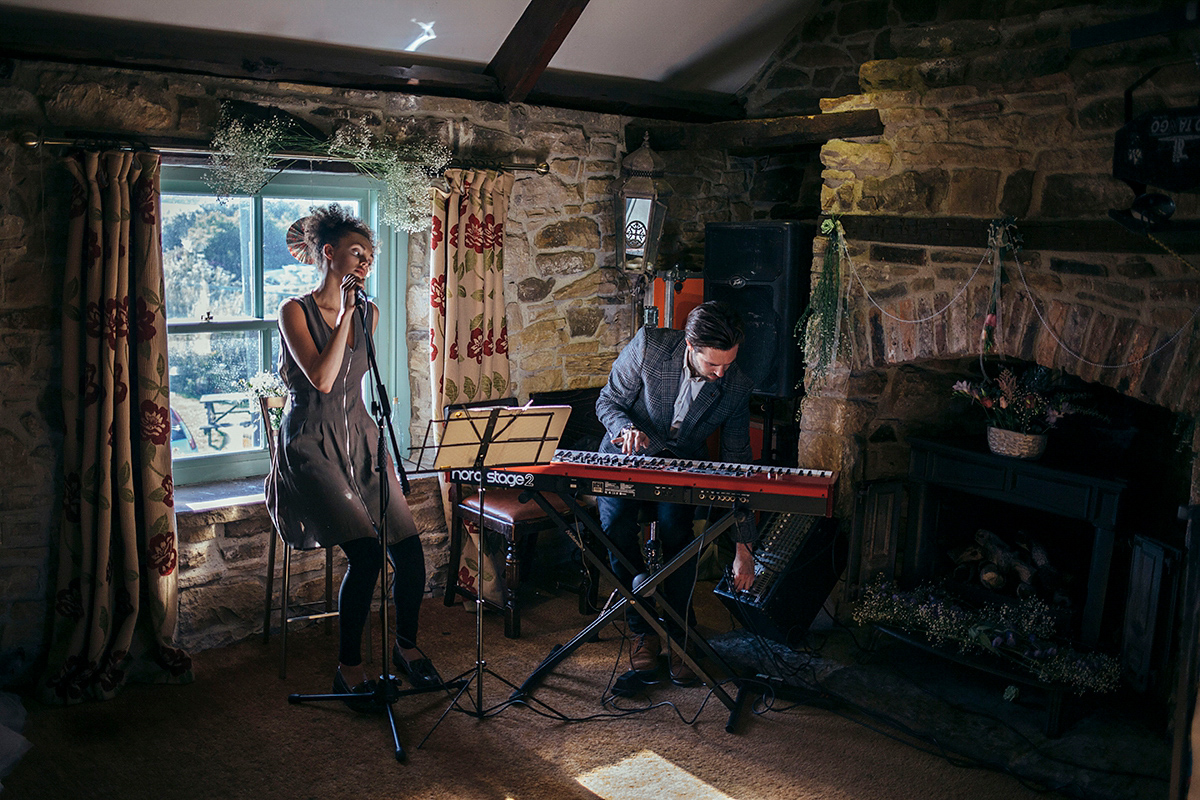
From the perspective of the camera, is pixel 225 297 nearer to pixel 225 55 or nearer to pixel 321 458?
pixel 225 55

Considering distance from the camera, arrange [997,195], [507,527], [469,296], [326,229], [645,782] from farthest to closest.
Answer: [469,296]
[507,527]
[997,195]
[326,229]
[645,782]

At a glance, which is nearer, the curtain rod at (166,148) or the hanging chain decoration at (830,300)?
the curtain rod at (166,148)

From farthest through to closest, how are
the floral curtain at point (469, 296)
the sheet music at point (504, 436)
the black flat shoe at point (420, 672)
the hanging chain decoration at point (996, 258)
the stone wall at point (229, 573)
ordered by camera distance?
the floral curtain at point (469, 296)
the stone wall at point (229, 573)
the black flat shoe at point (420, 672)
the hanging chain decoration at point (996, 258)
the sheet music at point (504, 436)

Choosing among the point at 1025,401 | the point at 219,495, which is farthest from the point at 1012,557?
the point at 219,495

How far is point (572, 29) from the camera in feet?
13.2

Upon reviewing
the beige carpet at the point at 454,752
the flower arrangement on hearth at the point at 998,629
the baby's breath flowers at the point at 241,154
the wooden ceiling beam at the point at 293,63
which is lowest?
the beige carpet at the point at 454,752

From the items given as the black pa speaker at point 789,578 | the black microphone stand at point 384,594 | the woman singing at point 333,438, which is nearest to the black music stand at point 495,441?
→ the black microphone stand at point 384,594

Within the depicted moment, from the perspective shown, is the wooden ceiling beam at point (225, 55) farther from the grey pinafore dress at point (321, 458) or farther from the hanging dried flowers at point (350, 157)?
the grey pinafore dress at point (321, 458)

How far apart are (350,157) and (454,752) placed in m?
2.28

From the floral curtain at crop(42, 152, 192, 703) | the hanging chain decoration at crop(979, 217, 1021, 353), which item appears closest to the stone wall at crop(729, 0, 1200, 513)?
the hanging chain decoration at crop(979, 217, 1021, 353)

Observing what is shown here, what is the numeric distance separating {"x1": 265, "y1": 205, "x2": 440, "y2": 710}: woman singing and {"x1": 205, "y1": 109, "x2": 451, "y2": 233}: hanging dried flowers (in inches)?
21.3

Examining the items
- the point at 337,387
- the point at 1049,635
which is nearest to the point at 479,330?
the point at 337,387

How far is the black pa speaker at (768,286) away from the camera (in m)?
4.15

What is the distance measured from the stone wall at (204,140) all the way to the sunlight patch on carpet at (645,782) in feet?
5.51
